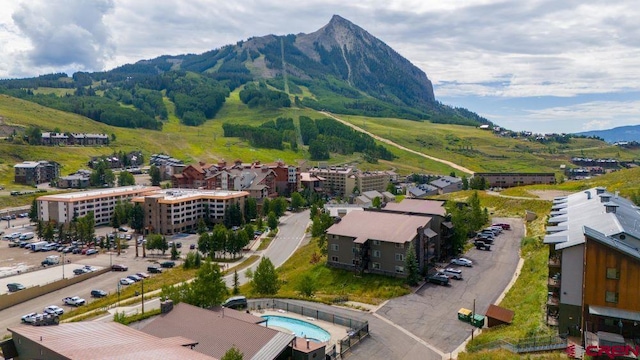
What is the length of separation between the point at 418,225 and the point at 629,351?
99.6 feet

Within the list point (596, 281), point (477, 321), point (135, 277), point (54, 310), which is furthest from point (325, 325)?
point (135, 277)

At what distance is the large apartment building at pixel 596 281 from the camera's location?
101 feet

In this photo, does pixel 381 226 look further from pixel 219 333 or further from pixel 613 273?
pixel 613 273

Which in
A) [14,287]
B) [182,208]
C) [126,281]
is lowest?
[126,281]

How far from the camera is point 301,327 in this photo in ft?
138

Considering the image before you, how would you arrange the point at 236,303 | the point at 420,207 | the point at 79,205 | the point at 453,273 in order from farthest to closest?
the point at 79,205, the point at 420,207, the point at 453,273, the point at 236,303

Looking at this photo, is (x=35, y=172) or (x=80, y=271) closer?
(x=80, y=271)

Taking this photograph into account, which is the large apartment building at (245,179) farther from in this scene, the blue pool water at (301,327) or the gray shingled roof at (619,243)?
the gray shingled roof at (619,243)

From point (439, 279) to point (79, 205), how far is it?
3421 inches

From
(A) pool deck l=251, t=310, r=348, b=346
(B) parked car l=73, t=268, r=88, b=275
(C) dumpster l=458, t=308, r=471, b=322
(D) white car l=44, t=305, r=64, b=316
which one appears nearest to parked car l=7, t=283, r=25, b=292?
(B) parked car l=73, t=268, r=88, b=275

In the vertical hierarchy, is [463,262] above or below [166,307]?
below

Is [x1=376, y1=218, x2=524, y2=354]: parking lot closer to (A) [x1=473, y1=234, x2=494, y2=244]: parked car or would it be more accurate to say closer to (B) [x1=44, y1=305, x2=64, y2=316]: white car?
(A) [x1=473, y1=234, x2=494, y2=244]: parked car

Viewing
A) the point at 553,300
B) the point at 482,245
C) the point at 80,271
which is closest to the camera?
the point at 553,300

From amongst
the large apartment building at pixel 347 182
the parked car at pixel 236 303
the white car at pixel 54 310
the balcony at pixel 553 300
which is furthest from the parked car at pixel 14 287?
the large apartment building at pixel 347 182
